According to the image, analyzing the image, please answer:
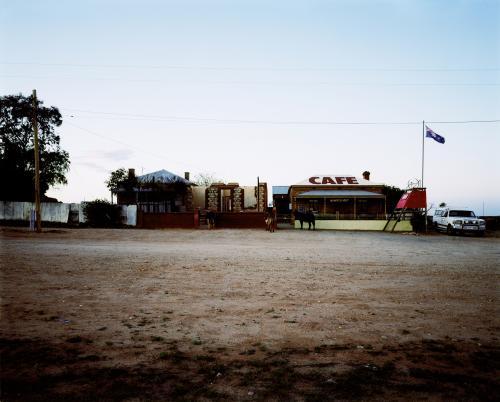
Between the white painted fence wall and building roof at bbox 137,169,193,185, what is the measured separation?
12.7 m

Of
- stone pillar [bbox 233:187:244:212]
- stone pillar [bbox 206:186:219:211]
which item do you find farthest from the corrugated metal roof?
stone pillar [bbox 206:186:219:211]

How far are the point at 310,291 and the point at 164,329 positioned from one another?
10.8 feet

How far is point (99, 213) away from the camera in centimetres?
2973

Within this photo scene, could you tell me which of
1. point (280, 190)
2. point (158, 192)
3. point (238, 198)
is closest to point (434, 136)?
point (238, 198)

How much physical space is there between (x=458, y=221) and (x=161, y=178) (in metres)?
32.1

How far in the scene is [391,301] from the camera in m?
6.48

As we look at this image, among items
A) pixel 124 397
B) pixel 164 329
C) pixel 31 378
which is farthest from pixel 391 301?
pixel 31 378

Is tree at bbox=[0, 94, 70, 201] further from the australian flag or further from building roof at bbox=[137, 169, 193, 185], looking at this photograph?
the australian flag

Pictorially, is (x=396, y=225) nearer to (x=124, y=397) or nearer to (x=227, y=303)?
(x=227, y=303)

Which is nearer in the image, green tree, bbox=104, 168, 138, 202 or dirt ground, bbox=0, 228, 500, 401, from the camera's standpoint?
dirt ground, bbox=0, 228, 500, 401

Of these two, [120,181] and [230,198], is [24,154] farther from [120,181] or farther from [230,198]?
[230,198]

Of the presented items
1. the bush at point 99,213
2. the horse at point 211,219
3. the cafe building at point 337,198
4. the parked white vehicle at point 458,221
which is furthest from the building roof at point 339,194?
the bush at point 99,213

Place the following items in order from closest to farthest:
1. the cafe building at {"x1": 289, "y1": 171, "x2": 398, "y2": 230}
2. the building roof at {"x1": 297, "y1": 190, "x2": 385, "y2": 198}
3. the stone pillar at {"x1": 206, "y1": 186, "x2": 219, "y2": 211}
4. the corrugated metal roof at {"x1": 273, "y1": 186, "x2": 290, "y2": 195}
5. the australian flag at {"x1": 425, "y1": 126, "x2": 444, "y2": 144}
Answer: the australian flag at {"x1": 425, "y1": 126, "x2": 444, "y2": 144} → the building roof at {"x1": 297, "y1": 190, "x2": 385, "y2": 198} → the cafe building at {"x1": 289, "y1": 171, "x2": 398, "y2": 230} → the stone pillar at {"x1": 206, "y1": 186, "x2": 219, "y2": 211} → the corrugated metal roof at {"x1": 273, "y1": 186, "x2": 290, "y2": 195}

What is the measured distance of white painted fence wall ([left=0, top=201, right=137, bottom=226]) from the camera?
30562 mm
